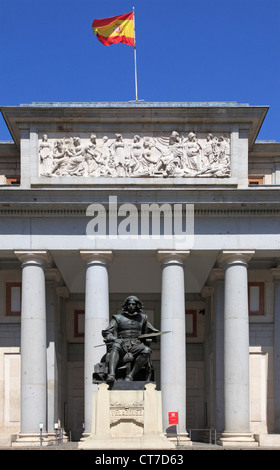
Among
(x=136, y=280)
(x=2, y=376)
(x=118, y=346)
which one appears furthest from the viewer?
(x=136, y=280)

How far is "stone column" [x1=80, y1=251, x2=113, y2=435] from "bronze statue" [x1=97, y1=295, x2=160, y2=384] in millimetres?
13626

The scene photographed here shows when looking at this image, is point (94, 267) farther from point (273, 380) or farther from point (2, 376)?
point (273, 380)

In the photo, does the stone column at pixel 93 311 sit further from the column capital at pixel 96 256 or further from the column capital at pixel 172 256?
the column capital at pixel 172 256

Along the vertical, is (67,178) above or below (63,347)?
above

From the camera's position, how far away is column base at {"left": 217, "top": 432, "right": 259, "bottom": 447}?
43.8 metres

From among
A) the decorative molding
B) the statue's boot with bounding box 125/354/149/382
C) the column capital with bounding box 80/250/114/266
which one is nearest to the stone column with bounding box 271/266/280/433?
the column capital with bounding box 80/250/114/266

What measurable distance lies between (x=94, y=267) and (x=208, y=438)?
562 inches

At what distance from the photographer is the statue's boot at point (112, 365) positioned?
28.9m

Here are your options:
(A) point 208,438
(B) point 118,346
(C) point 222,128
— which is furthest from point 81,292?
(B) point 118,346

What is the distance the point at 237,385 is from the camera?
44.9 meters

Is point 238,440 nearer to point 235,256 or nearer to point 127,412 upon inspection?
point 235,256

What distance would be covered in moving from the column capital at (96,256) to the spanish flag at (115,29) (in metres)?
13.0

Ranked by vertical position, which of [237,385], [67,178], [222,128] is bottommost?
[237,385]

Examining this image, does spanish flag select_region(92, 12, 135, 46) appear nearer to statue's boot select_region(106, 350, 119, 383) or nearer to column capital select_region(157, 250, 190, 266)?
column capital select_region(157, 250, 190, 266)
